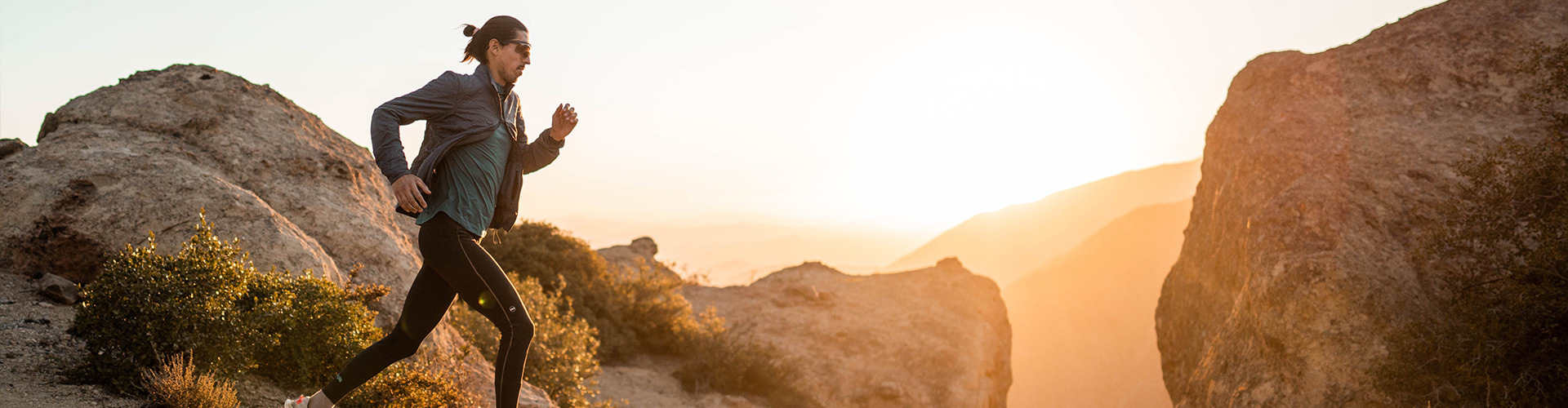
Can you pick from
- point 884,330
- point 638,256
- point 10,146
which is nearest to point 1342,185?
Result: point 884,330

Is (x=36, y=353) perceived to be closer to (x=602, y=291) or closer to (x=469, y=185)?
(x=469, y=185)

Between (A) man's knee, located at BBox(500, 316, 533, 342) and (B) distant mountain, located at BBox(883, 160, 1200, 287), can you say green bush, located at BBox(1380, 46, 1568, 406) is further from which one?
(B) distant mountain, located at BBox(883, 160, 1200, 287)

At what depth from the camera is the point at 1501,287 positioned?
590cm

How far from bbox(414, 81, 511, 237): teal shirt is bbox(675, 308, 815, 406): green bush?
10818 millimetres

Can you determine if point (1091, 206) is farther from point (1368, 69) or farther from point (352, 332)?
point (352, 332)

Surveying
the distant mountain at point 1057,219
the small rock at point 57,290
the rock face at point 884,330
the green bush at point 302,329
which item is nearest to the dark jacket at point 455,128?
the green bush at point 302,329

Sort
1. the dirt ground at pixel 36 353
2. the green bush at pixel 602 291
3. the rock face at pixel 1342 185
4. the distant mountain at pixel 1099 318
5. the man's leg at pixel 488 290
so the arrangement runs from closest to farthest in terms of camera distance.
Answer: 1. the man's leg at pixel 488 290
2. the dirt ground at pixel 36 353
3. the rock face at pixel 1342 185
4. the green bush at pixel 602 291
5. the distant mountain at pixel 1099 318

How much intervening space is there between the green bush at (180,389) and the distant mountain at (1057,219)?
207ft

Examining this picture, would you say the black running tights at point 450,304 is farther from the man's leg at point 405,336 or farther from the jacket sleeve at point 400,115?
the jacket sleeve at point 400,115

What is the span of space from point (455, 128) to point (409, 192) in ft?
1.52

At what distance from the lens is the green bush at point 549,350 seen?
8820 mm

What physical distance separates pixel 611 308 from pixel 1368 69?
12243 millimetres

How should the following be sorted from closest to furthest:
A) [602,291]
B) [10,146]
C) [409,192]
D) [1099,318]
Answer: [409,192], [10,146], [602,291], [1099,318]

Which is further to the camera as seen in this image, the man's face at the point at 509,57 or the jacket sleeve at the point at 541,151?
the jacket sleeve at the point at 541,151
